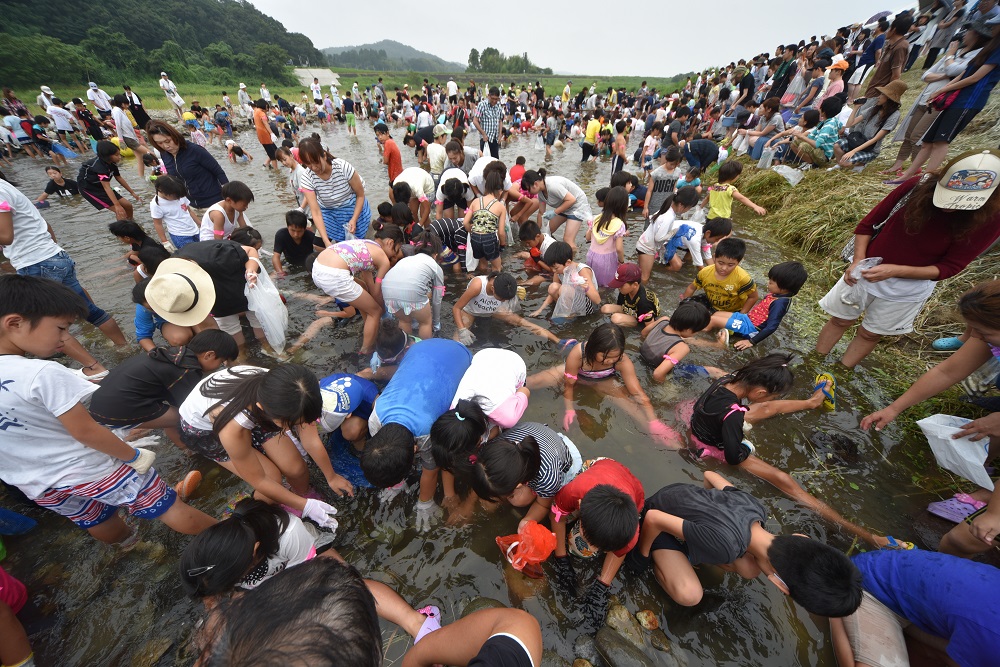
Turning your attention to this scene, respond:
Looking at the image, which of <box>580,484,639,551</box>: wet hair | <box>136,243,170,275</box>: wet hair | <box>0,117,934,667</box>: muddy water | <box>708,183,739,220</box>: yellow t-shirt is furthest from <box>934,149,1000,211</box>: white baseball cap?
<box>136,243,170,275</box>: wet hair

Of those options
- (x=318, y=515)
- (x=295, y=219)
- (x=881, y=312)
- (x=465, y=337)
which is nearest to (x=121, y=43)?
(x=295, y=219)

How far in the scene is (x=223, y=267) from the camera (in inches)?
151

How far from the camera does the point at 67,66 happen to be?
99.4 feet

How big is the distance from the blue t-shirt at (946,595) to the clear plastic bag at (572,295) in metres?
3.40

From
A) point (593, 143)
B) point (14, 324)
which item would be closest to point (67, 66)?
point (593, 143)

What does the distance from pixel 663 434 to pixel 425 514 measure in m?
2.37

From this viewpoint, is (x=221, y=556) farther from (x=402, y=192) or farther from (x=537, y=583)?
(x=402, y=192)

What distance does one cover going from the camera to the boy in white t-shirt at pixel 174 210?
4.63m

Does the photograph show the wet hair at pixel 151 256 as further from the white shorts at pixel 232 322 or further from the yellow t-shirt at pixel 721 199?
the yellow t-shirt at pixel 721 199

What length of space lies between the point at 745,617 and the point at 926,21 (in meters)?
19.8

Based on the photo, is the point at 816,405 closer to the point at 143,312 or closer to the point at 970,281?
the point at 970,281

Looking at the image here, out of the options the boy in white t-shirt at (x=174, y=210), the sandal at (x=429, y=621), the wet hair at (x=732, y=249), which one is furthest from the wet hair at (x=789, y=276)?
the boy in white t-shirt at (x=174, y=210)

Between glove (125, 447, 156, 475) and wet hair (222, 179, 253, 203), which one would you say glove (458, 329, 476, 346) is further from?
wet hair (222, 179, 253, 203)

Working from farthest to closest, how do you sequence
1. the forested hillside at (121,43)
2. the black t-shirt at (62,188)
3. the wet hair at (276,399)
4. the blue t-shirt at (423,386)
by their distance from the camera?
the forested hillside at (121,43) → the black t-shirt at (62,188) → the blue t-shirt at (423,386) → the wet hair at (276,399)
